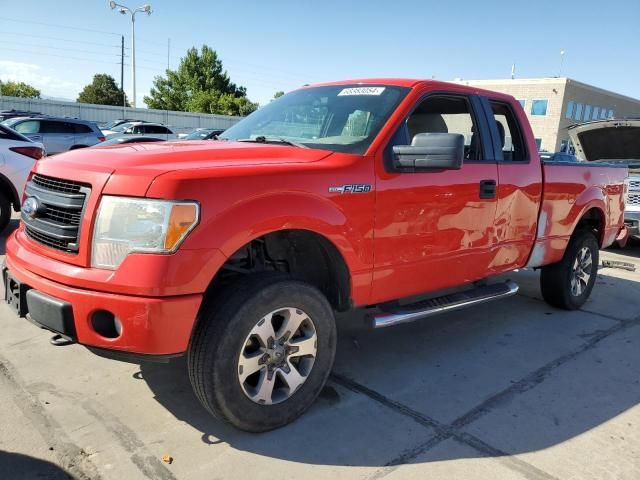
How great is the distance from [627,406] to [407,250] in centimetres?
170

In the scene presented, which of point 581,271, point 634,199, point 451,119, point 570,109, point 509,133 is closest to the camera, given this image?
point 451,119

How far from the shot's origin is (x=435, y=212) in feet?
11.2

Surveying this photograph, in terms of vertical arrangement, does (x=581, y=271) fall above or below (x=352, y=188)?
below

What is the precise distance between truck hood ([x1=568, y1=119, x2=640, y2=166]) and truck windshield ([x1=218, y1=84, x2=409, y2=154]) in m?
6.26

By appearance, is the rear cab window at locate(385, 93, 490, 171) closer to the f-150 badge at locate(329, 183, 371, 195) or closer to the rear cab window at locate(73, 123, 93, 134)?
the f-150 badge at locate(329, 183, 371, 195)

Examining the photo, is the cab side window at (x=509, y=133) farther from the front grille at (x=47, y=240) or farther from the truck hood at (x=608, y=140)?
the truck hood at (x=608, y=140)

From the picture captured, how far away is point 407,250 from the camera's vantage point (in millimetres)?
3299

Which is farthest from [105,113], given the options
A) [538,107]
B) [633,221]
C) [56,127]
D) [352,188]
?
[352,188]

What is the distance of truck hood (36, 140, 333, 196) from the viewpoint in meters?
2.42

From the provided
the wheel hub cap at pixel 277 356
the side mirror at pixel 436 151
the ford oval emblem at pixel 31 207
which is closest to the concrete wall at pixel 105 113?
the ford oval emblem at pixel 31 207

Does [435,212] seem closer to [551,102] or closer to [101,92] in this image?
[551,102]

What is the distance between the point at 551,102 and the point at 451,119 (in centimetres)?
3756

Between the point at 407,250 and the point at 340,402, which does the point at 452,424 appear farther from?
the point at 407,250

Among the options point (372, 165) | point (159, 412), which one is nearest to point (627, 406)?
point (372, 165)
